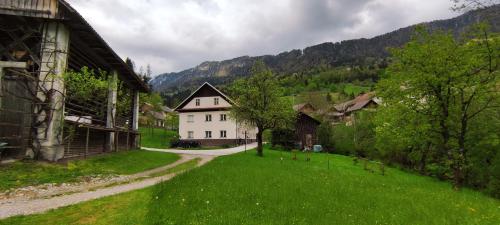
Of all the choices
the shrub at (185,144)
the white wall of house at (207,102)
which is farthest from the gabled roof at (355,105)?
the shrub at (185,144)

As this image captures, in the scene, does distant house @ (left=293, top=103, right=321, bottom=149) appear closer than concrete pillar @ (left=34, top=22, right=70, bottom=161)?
No

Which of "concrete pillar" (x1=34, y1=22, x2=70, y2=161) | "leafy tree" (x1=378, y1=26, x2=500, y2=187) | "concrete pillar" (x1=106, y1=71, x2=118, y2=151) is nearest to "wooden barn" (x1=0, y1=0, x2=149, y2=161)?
"concrete pillar" (x1=34, y1=22, x2=70, y2=161)

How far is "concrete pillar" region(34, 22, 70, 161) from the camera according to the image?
1967 centimetres

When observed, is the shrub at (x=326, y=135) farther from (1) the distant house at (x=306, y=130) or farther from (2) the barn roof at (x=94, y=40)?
(2) the barn roof at (x=94, y=40)

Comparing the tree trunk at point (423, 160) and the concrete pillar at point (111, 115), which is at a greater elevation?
the concrete pillar at point (111, 115)

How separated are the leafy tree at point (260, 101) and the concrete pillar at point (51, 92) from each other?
724 inches

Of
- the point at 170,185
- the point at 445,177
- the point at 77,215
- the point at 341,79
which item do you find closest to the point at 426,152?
the point at 445,177

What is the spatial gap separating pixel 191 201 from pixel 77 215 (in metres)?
3.13

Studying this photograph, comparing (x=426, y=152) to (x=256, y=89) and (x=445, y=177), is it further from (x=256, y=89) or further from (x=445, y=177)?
(x=256, y=89)

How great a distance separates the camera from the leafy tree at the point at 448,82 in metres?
22.4

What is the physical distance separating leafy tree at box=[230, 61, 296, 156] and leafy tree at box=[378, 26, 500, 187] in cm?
1193

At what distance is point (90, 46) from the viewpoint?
2583 centimetres

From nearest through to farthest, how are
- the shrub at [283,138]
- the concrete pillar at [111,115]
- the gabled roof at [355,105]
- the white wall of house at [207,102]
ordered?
1. the concrete pillar at [111,115]
2. the shrub at [283,138]
3. the white wall of house at [207,102]
4. the gabled roof at [355,105]

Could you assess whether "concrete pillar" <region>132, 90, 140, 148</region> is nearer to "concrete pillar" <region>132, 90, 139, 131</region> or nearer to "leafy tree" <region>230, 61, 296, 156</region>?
"concrete pillar" <region>132, 90, 139, 131</region>
